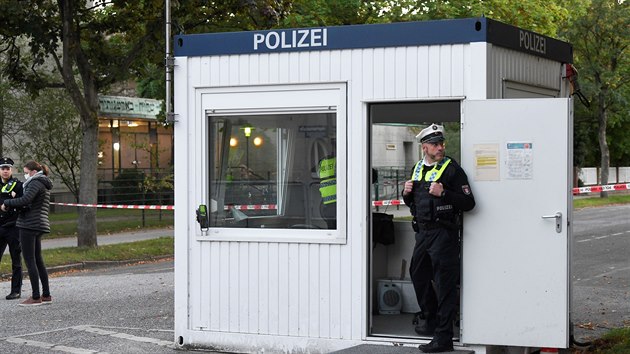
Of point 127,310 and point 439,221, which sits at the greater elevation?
point 439,221

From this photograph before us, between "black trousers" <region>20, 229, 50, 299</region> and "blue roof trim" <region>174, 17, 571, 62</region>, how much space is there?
475cm

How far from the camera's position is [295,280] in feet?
28.7

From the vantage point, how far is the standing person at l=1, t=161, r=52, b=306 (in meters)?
12.8

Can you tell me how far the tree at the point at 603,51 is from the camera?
132 ft

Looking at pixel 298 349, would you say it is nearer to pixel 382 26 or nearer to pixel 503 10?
pixel 382 26

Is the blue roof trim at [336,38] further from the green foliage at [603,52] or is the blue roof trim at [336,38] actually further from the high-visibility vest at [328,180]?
the green foliage at [603,52]

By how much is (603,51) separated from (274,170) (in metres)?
35.6

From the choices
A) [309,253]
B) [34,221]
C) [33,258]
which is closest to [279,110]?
[309,253]

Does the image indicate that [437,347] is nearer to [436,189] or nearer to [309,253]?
[436,189]

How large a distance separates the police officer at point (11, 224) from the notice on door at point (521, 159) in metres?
7.66

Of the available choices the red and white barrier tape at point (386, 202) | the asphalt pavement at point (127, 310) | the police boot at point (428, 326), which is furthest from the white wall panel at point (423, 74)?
the asphalt pavement at point (127, 310)

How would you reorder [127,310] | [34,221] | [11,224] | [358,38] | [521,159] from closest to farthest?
[521,159], [358,38], [127,310], [34,221], [11,224]

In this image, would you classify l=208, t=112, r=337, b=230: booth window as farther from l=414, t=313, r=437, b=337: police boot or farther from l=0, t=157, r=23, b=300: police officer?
l=0, t=157, r=23, b=300: police officer

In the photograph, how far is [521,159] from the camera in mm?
7816
